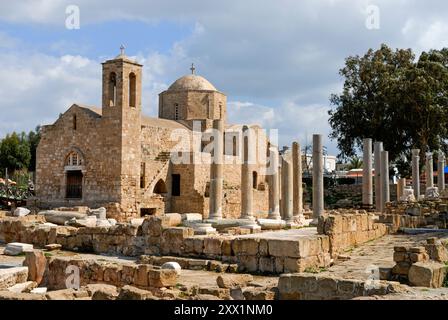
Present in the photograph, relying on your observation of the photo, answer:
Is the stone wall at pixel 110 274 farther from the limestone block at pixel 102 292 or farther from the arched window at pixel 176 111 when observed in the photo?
the arched window at pixel 176 111

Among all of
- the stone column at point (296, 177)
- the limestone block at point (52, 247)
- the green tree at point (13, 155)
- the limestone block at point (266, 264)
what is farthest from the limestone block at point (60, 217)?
the green tree at point (13, 155)

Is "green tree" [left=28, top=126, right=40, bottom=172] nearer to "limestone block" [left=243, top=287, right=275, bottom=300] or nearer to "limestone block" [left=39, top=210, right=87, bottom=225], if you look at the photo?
"limestone block" [left=39, top=210, right=87, bottom=225]

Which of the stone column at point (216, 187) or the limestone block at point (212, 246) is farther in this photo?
the stone column at point (216, 187)

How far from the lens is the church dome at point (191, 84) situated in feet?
141

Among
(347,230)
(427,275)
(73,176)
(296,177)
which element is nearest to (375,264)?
(427,275)

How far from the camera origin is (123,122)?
32188 mm

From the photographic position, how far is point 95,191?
32688mm

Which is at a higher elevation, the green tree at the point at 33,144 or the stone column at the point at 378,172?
the green tree at the point at 33,144

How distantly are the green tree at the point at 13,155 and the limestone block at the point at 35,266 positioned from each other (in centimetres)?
4841

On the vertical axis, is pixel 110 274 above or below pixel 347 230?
below

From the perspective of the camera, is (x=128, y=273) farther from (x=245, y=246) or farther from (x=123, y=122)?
(x=123, y=122)

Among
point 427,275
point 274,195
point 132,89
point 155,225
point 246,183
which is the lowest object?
point 427,275

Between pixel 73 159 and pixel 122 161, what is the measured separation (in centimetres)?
419

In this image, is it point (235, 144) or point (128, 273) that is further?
Answer: point (235, 144)
